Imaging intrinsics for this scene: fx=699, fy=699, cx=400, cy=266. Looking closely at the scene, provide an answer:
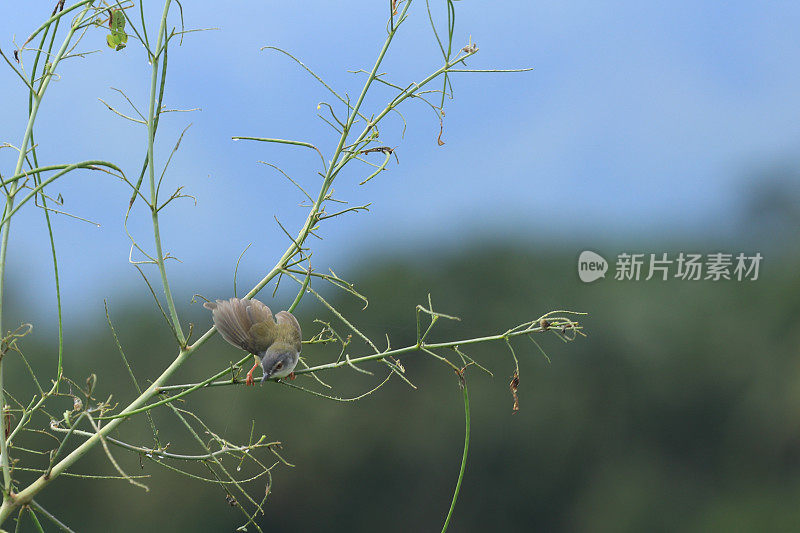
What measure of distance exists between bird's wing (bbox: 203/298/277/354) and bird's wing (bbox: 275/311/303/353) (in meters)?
0.01

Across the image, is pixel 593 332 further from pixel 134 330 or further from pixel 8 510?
pixel 8 510

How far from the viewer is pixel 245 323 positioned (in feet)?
3.01

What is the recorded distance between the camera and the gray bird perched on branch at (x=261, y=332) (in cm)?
89

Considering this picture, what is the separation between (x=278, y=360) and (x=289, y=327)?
6 cm

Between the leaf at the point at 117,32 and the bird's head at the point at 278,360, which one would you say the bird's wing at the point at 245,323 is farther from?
the leaf at the point at 117,32

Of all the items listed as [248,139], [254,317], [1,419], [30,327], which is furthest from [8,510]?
[248,139]

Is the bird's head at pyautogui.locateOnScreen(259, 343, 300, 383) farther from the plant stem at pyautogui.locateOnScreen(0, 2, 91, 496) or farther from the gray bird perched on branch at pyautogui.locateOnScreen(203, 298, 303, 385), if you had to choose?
the plant stem at pyautogui.locateOnScreen(0, 2, 91, 496)

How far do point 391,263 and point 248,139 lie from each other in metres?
2.61

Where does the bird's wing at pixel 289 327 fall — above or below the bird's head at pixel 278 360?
above

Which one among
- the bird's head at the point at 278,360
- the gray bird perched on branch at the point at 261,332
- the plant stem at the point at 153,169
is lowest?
the bird's head at the point at 278,360

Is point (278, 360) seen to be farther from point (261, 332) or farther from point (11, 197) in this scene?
point (11, 197)

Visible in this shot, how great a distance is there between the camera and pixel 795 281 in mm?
3756

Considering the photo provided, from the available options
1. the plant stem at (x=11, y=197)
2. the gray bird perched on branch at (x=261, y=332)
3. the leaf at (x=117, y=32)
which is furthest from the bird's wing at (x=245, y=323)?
the leaf at (x=117, y=32)

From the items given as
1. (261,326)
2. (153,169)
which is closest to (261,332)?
(261,326)
